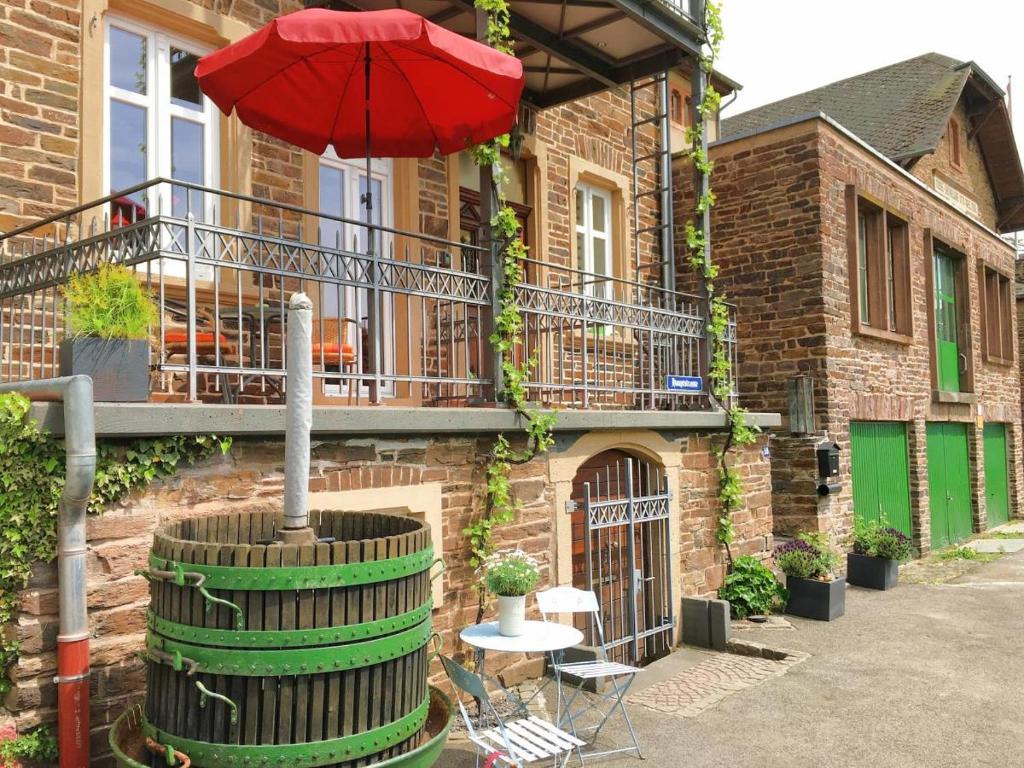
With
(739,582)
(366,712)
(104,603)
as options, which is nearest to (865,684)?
(739,582)

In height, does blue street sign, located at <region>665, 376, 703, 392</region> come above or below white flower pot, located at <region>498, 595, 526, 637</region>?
above

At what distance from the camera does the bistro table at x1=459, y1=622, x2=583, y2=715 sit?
15.2 ft

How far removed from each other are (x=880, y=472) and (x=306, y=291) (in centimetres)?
921

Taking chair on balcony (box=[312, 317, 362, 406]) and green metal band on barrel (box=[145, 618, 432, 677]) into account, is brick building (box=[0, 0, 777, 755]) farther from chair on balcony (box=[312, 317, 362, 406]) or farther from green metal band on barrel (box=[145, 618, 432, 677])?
green metal band on barrel (box=[145, 618, 432, 677])

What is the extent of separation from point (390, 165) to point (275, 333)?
89.7 inches

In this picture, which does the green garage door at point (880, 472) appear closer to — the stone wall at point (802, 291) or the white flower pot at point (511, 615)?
the stone wall at point (802, 291)

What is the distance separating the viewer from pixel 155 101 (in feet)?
20.6

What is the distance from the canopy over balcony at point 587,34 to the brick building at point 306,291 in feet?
0.10

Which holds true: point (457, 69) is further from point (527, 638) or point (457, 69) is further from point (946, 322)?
point (946, 322)

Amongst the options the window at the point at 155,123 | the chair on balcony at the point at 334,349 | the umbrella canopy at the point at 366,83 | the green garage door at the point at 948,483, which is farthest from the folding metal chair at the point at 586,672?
the green garage door at the point at 948,483

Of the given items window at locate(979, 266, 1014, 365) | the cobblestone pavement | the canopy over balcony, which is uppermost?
the canopy over balcony

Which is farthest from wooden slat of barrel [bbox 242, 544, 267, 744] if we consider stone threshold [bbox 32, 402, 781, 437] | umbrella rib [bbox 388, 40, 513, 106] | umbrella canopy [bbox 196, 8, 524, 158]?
umbrella rib [bbox 388, 40, 513, 106]

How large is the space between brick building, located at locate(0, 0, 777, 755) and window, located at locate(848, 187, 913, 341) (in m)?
3.62

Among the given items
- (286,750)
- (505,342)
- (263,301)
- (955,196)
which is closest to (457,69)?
(505,342)
